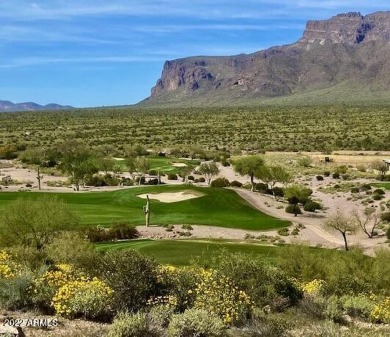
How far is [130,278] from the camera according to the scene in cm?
1468

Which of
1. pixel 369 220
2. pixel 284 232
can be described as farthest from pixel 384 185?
pixel 284 232

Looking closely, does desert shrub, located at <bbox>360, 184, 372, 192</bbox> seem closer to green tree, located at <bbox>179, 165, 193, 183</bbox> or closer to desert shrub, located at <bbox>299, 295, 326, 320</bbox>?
green tree, located at <bbox>179, 165, 193, 183</bbox>

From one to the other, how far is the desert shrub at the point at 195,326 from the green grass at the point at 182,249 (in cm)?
1635

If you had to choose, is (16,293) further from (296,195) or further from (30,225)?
(296,195)

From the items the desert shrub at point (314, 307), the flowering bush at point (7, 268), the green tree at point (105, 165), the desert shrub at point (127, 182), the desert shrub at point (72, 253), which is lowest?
the desert shrub at point (127, 182)

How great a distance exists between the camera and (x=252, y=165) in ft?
228

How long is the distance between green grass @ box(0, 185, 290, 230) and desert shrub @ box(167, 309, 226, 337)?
104 feet

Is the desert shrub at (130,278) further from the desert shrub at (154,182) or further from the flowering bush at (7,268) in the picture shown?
the desert shrub at (154,182)

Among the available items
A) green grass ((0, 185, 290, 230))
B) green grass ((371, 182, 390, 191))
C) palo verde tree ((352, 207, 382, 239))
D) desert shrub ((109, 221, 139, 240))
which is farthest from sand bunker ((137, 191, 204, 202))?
green grass ((371, 182, 390, 191))

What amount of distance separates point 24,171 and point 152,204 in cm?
4152

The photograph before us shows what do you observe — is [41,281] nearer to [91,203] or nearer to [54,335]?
[54,335]

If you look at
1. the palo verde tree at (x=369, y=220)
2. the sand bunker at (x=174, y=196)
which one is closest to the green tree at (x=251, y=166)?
the sand bunker at (x=174, y=196)

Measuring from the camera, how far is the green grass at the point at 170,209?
4759cm

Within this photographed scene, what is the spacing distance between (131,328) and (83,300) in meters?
2.18
